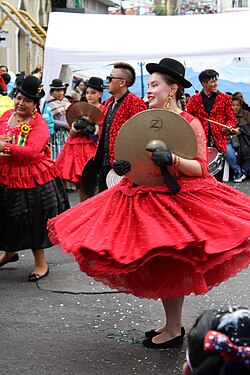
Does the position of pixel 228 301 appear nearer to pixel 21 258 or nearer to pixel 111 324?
pixel 111 324

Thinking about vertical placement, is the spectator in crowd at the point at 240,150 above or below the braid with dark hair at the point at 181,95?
below

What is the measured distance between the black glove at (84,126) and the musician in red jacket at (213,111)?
80.2 inches

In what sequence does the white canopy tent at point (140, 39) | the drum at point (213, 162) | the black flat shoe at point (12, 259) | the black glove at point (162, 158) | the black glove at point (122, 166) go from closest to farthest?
the black glove at point (162, 158) < the black glove at point (122, 166) < the black flat shoe at point (12, 259) < the drum at point (213, 162) < the white canopy tent at point (140, 39)

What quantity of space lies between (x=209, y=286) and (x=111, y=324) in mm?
1119

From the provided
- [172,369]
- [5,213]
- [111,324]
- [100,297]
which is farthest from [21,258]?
[172,369]

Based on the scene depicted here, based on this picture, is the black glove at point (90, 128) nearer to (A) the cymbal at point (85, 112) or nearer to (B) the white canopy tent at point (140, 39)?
(A) the cymbal at point (85, 112)

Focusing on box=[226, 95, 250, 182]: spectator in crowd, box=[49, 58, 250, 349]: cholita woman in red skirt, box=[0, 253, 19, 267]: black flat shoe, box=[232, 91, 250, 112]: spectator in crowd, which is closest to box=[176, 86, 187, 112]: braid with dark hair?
A: box=[49, 58, 250, 349]: cholita woman in red skirt

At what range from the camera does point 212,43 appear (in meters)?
11.9

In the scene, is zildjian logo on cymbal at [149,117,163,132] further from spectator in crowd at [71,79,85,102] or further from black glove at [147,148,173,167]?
spectator in crowd at [71,79,85,102]

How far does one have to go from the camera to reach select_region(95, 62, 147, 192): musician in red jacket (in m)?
7.05

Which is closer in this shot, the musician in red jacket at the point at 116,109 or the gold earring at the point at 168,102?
the gold earring at the point at 168,102

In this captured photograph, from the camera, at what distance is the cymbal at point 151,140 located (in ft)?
14.2

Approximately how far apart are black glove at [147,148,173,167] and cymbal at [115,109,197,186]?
0.27 ft

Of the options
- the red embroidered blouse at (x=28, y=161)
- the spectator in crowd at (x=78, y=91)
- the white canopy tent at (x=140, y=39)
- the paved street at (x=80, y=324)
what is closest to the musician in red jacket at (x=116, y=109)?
the red embroidered blouse at (x=28, y=161)
